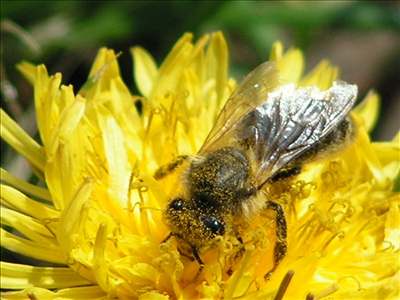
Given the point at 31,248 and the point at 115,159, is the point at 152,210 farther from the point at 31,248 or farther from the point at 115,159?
the point at 31,248

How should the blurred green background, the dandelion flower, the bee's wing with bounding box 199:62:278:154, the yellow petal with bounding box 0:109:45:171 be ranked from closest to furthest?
the dandelion flower → the bee's wing with bounding box 199:62:278:154 → the yellow petal with bounding box 0:109:45:171 → the blurred green background

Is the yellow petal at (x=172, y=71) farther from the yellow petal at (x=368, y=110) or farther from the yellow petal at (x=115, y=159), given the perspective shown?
the yellow petal at (x=368, y=110)

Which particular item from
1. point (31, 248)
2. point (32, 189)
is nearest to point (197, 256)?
point (31, 248)

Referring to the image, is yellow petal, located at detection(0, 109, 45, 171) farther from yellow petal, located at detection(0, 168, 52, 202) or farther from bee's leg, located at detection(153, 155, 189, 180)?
bee's leg, located at detection(153, 155, 189, 180)

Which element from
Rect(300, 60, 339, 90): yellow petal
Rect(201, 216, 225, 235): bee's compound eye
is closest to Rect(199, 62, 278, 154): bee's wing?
Rect(201, 216, 225, 235): bee's compound eye

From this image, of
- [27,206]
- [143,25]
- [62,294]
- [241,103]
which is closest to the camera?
[62,294]

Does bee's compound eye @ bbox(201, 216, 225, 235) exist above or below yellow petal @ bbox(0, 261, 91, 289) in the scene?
below

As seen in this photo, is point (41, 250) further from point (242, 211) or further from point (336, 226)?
point (336, 226)
